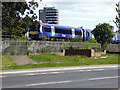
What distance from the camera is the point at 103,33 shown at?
73625 millimetres

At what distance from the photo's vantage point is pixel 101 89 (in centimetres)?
1030

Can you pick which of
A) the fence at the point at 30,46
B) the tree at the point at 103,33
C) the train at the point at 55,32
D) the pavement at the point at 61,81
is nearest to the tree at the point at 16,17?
the fence at the point at 30,46

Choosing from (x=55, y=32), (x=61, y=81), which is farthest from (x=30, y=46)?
(x=61, y=81)

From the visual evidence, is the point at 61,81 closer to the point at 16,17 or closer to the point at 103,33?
the point at 16,17

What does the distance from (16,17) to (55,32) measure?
1876 cm

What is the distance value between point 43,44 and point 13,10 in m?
7.57

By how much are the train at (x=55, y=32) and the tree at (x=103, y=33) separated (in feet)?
37.8

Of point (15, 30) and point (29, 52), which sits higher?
point (15, 30)

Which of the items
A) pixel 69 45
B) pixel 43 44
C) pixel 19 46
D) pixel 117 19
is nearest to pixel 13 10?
pixel 19 46

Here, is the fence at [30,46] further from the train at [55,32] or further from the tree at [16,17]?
the train at [55,32]

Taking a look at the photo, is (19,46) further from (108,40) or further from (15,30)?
(108,40)

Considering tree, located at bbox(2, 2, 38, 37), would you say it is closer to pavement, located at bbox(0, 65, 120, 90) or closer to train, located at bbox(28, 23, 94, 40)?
train, located at bbox(28, 23, 94, 40)

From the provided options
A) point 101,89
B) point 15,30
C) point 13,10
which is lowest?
point 101,89

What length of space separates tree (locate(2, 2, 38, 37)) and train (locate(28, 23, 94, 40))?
10838 mm
